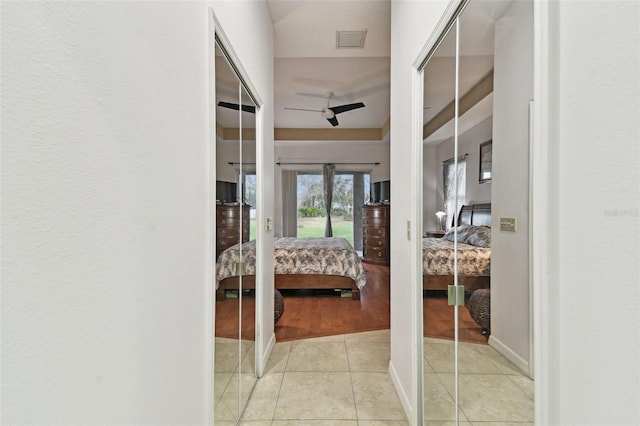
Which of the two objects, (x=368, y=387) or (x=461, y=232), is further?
(x=368, y=387)

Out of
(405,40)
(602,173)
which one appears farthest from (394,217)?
(602,173)

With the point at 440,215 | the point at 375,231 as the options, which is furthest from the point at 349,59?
the point at 375,231

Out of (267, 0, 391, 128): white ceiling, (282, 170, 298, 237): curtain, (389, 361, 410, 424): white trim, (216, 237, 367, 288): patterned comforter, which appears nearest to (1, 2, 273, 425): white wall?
(389, 361, 410, 424): white trim

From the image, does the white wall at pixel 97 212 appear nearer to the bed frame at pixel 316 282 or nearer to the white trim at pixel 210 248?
the white trim at pixel 210 248

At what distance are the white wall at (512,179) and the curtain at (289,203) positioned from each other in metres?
6.56

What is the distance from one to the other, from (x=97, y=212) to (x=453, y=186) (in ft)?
4.23

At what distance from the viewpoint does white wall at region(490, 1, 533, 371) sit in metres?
0.89

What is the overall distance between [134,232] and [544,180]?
0.97 m

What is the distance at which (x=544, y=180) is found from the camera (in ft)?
2.46

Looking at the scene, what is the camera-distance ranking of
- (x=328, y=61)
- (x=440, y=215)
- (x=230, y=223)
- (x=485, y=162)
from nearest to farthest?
1. (x=485, y=162)
2. (x=440, y=215)
3. (x=230, y=223)
4. (x=328, y=61)

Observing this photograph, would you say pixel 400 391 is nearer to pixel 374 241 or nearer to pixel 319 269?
pixel 319 269

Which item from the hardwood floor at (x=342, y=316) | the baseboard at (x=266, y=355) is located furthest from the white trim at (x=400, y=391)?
the baseboard at (x=266, y=355)

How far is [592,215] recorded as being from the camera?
64 cm

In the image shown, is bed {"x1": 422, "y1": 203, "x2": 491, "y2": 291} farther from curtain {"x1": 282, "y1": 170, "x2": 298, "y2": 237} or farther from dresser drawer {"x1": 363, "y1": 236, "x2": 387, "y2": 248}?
curtain {"x1": 282, "y1": 170, "x2": 298, "y2": 237}
